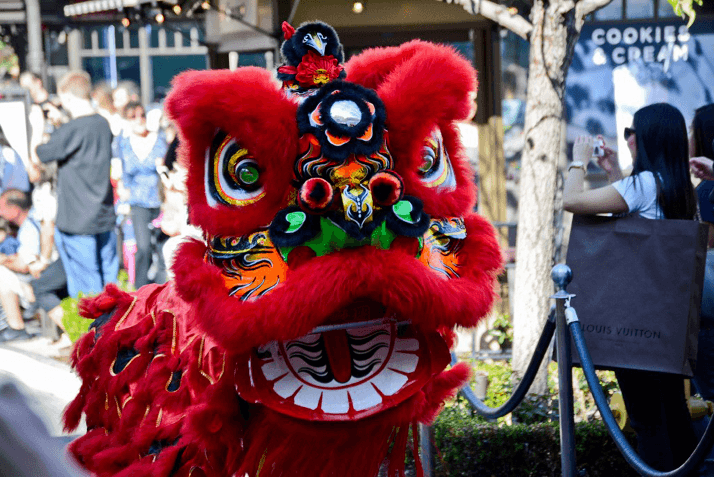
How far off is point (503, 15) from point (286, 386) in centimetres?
410

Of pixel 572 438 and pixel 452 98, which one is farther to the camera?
pixel 572 438

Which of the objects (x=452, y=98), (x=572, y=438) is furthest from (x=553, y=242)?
(x=452, y=98)

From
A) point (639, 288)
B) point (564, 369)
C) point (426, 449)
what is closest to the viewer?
point (564, 369)

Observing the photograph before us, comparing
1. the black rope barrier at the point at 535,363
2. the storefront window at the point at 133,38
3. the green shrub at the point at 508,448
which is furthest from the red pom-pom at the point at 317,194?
the storefront window at the point at 133,38

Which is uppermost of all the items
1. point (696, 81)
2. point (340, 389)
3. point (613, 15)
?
point (613, 15)

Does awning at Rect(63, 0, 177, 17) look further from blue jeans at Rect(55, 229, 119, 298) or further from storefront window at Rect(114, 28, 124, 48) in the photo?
blue jeans at Rect(55, 229, 119, 298)

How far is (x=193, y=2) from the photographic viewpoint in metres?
8.34

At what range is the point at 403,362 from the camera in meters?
2.31

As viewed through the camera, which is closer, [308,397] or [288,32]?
[308,397]

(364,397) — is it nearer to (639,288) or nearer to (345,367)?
(345,367)

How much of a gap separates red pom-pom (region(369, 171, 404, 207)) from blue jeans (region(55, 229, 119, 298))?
5.10 meters

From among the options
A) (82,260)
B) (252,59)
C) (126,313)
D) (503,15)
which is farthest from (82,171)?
(126,313)

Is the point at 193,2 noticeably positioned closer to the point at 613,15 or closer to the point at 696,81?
the point at 613,15

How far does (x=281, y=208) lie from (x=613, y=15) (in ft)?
21.6
